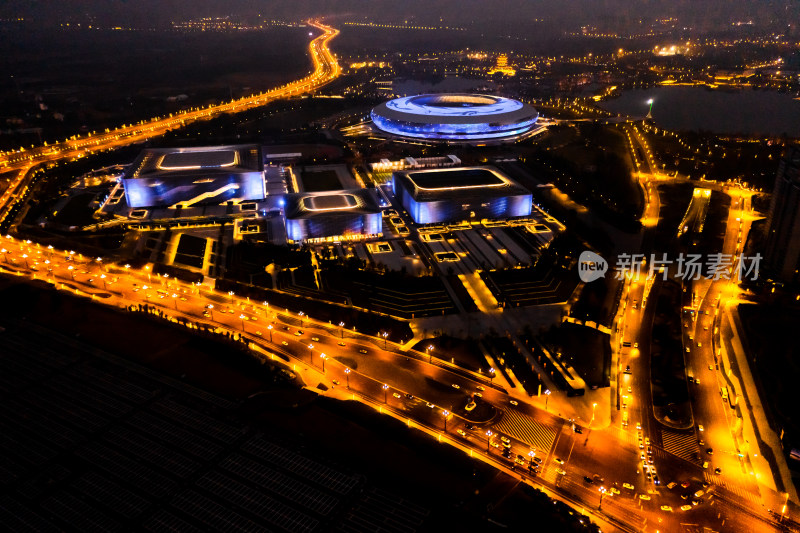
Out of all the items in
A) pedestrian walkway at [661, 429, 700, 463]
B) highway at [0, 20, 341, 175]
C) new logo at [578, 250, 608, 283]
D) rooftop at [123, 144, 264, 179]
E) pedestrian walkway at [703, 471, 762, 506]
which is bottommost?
pedestrian walkway at [703, 471, 762, 506]

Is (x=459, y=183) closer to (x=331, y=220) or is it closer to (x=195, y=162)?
(x=331, y=220)

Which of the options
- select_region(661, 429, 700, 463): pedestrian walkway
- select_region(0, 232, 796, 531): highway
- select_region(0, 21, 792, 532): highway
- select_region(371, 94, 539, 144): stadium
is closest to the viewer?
select_region(0, 21, 792, 532): highway

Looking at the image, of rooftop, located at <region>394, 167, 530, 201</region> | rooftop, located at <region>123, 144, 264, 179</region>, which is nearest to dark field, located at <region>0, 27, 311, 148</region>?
rooftop, located at <region>123, 144, 264, 179</region>

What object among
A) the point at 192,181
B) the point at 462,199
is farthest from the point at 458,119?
the point at 192,181

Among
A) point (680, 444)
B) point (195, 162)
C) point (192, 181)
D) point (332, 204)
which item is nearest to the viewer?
point (680, 444)

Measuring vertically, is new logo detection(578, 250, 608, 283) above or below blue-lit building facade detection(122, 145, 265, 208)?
below

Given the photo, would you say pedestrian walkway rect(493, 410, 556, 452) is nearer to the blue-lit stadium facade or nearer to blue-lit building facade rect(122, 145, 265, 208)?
the blue-lit stadium facade

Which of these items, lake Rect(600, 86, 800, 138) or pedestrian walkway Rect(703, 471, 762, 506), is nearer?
pedestrian walkway Rect(703, 471, 762, 506)
